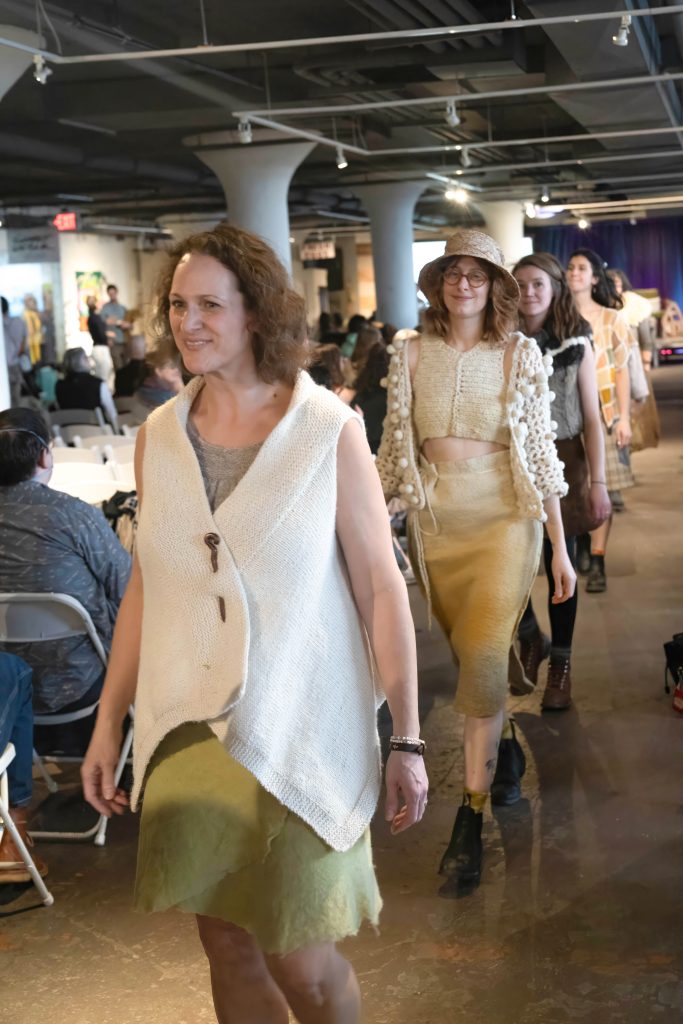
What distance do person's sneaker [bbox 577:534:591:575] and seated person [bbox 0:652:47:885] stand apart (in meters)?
4.16

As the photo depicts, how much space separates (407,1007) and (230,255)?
1.70 meters

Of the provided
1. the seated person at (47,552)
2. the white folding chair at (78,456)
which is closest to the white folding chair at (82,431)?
the white folding chair at (78,456)

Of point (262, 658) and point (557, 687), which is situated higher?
point (262, 658)

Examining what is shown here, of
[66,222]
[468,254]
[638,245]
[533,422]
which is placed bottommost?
[533,422]

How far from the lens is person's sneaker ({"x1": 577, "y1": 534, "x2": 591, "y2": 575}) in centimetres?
725

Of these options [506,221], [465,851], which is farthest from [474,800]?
[506,221]

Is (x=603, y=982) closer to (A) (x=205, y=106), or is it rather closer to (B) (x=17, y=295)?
(A) (x=205, y=106)

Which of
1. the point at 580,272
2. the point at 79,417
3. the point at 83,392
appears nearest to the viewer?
the point at 580,272

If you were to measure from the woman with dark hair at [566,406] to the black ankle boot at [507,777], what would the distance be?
21.9 inches

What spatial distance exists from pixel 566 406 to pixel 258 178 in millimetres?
11389

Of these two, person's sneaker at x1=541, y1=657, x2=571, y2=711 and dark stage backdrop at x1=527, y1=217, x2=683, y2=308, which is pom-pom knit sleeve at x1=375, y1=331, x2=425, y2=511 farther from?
dark stage backdrop at x1=527, y1=217, x2=683, y2=308

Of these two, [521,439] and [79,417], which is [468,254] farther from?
[79,417]

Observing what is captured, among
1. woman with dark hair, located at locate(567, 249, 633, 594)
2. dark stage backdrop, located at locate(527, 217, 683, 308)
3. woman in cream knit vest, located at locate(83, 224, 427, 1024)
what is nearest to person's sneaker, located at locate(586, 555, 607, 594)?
woman with dark hair, located at locate(567, 249, 633, 594)

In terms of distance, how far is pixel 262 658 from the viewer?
6.44 feet
